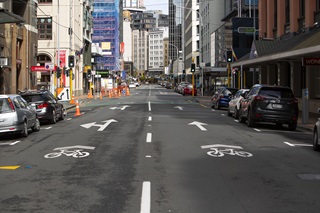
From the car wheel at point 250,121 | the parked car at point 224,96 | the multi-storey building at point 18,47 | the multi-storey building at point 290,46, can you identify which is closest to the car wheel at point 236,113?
the multi-storey building at point 290,46

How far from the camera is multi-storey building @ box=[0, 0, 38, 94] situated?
3306cm

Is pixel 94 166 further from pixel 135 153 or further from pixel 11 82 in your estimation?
pixel 11 82

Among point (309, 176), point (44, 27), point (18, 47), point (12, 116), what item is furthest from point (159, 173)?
point (44, 27)

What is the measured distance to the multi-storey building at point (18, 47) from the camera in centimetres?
3306

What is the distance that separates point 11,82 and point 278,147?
26.3 metres

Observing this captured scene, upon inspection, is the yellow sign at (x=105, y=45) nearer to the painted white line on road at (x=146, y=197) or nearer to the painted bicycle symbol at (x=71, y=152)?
the painted bicycle symbol at (x=71, y=152)

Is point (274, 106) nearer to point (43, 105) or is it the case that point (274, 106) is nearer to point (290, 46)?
point (290, 46)

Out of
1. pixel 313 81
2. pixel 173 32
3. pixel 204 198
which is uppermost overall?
pixel 173 32

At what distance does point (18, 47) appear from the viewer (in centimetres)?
3691

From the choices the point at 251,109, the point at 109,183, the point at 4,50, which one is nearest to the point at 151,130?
the point at 251,109

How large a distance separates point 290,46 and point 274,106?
7.11m

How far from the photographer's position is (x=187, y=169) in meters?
9.41

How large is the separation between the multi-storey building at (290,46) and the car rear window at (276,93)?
6.06 feet

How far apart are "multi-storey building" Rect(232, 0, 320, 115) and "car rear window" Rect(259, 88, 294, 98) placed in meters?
1.85
